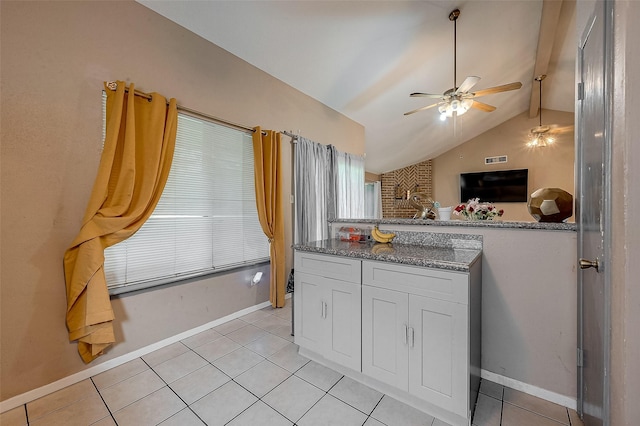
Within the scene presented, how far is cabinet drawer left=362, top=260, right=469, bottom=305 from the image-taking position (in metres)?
1.30

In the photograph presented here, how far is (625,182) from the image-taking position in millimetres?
727

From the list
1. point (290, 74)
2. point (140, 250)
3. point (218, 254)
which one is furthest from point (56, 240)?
point (290, 74)

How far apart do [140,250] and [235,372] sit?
123 cm

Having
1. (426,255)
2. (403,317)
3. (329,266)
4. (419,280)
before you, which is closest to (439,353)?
(403,317)

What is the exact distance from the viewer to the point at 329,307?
1793mm

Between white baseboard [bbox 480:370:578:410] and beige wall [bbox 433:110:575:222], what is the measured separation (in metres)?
5.34

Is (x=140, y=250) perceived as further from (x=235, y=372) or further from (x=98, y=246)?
(x=235, y=372)

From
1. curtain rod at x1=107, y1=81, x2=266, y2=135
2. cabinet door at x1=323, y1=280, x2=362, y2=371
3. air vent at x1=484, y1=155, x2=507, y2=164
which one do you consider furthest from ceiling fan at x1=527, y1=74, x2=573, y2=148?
cabinet door at x1=323, y1=280, x2=362, y2=371

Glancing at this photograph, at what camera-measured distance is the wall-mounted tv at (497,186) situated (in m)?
6.23

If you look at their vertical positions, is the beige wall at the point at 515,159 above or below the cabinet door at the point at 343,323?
above

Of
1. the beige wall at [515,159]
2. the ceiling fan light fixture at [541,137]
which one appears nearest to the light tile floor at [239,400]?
the beige wall at [515,159]

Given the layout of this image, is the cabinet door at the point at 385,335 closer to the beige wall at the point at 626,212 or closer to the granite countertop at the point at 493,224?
the granite countertop at the point at 493,224

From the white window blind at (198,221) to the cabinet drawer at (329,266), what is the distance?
3.50 feet

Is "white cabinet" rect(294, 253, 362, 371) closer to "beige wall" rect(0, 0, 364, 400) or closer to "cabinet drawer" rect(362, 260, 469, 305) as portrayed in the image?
"cabinet drawer" rect(362, 260, 469, 305)
